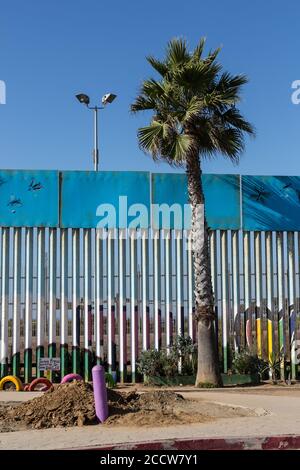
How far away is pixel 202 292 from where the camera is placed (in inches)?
767

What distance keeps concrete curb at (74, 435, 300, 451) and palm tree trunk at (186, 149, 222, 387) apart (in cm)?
995

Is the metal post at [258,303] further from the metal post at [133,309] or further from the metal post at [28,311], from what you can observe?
the metal post at [28,311]

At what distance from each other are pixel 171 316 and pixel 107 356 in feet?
7.92

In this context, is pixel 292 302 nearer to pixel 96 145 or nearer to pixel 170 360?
pixel 170 360

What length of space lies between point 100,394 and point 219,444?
2.73m

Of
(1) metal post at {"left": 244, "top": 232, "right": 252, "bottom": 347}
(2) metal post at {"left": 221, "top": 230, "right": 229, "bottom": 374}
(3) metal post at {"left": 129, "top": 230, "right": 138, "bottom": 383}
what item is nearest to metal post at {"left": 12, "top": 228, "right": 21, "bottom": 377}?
(3) metal post at {"left": 129, "top": 230, "right": 138, "bottom": 383}

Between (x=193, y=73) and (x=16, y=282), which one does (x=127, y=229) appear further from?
(x=193, y=73)

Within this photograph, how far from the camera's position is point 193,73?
19.2m

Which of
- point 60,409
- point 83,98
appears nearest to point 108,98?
point 83,98

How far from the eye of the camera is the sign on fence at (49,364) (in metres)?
20.8

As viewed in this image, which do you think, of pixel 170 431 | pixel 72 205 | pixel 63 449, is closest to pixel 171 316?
pixel 72 205

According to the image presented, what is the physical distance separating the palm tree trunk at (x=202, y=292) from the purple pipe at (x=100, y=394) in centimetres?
850

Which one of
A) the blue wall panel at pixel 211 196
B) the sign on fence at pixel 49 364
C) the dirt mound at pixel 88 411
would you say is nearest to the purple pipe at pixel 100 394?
the dirt mound at pixel 88 411

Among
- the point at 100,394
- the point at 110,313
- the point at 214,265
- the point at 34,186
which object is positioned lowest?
the point at 100,394
